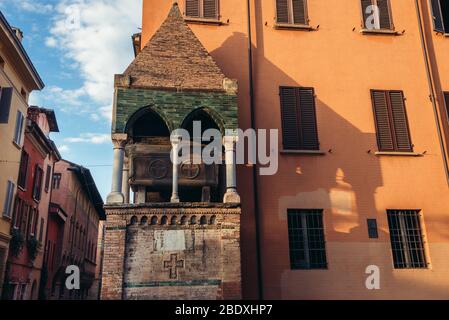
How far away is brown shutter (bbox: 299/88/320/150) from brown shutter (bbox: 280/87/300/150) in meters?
0.20

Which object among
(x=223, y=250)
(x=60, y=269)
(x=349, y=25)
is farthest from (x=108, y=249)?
(x=60, y=269)

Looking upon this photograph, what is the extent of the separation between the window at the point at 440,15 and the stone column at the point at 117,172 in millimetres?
12345

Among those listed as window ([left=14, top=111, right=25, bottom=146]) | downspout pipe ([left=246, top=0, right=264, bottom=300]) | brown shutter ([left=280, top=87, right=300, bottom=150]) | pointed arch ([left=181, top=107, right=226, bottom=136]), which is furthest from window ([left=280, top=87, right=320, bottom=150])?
window ([left=14, top=111, right=25, bottom=146])

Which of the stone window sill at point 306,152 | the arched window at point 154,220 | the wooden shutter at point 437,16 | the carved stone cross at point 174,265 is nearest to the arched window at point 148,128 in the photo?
the arched window at point 154,220

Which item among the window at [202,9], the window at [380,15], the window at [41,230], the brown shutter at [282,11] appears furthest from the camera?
the window at [41,230]

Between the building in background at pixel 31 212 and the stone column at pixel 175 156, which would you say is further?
the building in background at pixel 31 212

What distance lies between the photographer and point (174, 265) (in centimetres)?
1035

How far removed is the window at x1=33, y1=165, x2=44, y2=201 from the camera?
2511 centimetres

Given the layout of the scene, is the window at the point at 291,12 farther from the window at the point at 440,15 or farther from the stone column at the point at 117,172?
the stone column at the point at 117,172

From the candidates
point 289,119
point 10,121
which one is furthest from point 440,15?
point 10,121

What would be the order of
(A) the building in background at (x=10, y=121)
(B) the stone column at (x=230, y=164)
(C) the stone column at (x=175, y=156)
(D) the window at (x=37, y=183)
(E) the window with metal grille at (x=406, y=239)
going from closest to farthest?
1. (C) the stone column at (x=175, y=156)
2. (B) the stone column at (x=230, y=164)
3. (E) the window with metal grille at (x=406, y=239)
4. (A) the building in background at (x=10, y=121)
5. (D) the window at (x=37, y=183)

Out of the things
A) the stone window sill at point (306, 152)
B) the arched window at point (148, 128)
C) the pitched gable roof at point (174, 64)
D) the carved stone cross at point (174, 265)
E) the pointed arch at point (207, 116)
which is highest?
the pitched gable roof at point (174, 64)

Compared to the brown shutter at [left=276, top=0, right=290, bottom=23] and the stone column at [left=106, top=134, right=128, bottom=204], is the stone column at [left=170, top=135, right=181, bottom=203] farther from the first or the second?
the brown shutter at [left=276, top=0, right=290, bottom=23]

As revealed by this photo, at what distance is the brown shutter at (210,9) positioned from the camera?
49.2 ft
